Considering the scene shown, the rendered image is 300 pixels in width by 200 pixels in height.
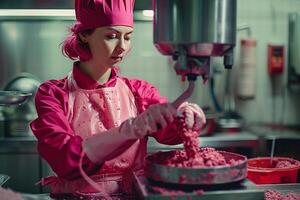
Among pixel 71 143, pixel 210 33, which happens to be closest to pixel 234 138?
pixel 71 143

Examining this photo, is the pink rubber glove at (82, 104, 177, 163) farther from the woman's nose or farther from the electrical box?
the electrical box

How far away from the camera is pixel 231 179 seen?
138 centimetres

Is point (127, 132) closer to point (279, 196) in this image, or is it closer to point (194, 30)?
point (194, 30)

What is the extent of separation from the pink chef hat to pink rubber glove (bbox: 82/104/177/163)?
0.49 metres

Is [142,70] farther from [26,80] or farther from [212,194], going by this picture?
[212,194]

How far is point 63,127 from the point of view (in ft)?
5.78

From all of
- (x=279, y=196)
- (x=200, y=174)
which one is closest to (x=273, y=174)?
(x=279, y=196)

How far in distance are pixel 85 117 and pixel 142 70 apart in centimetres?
207

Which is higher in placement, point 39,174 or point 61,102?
point 61,102

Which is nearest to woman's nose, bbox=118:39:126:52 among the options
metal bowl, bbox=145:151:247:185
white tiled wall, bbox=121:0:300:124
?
metal bowl, bbox=145:151:247:185

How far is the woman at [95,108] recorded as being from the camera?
1636mm

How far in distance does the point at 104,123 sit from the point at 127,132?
18.6 inches

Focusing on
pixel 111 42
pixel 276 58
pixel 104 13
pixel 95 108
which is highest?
pixel 104 13

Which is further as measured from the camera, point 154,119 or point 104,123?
point 104,123
